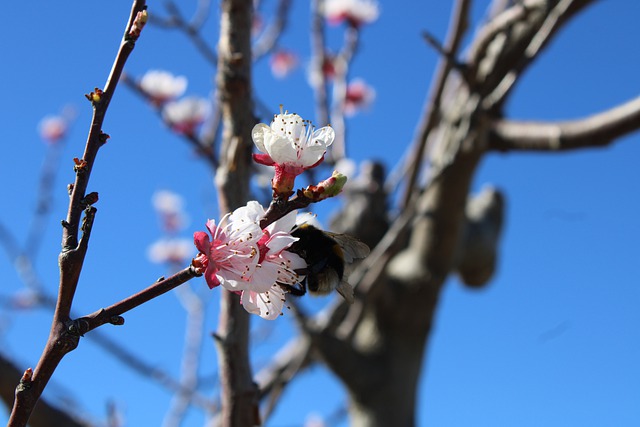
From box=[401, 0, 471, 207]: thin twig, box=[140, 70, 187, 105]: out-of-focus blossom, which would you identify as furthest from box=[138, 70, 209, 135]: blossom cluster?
box=[401, 0, 471, 207]: thin twig

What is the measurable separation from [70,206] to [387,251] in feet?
5.93

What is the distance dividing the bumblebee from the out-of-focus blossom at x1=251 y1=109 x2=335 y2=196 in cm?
11

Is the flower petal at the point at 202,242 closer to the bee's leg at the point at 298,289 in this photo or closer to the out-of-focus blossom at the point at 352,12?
the bee's leg at the point at 298,289

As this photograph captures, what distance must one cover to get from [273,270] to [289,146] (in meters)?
0.15

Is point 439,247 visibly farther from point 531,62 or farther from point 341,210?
point 531,62

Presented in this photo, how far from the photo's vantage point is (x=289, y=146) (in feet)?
2.72

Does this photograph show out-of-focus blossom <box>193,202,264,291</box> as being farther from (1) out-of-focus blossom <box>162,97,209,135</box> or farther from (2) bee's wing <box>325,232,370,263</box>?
(1) out-of-focus blossom <box>162,97,209,135</box>

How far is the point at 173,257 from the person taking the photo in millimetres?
5422

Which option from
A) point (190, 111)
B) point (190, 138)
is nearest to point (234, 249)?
point (190, 138)

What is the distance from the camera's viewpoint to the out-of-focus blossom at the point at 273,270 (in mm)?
830

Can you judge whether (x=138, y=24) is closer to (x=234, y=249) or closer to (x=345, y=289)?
(x=234, y=249)

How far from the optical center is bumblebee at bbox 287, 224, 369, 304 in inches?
36.3

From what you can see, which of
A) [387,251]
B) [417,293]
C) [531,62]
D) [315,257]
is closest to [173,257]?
[417,293]

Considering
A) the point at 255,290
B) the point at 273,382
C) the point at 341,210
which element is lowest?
the point at 255,290
